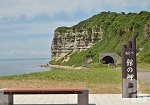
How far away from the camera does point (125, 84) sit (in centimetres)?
1180

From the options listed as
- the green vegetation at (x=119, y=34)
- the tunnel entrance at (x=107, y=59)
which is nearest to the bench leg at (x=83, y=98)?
the tunnel entrance at (x=107, y=59)

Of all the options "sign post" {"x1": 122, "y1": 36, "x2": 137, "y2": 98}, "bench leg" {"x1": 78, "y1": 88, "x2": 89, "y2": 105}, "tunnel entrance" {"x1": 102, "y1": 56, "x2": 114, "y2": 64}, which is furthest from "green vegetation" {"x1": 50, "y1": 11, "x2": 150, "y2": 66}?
"bench leg" {"x1": 78, "y1": 88, "x2": 89, "y2": 105}

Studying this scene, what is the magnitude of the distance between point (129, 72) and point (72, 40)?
114 metres

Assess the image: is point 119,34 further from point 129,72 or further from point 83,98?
point 83,98

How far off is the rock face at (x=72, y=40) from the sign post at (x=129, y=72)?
4080 inches

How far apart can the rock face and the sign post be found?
103641mm

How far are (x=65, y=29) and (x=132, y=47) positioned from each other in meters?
124

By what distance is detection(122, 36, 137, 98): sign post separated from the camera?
11773 mm

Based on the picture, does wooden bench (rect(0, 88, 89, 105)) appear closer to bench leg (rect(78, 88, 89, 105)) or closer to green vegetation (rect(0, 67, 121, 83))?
bench leg (rect(78, 88, 89, 105))

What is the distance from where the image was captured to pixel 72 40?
126 metres

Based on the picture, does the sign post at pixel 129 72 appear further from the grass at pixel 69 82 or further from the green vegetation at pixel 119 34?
the green vegetation at pixel 119 34

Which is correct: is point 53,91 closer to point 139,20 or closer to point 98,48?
point 139,20

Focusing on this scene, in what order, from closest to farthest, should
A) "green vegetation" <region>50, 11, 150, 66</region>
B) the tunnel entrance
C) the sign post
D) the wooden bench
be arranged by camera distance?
the wooden bench
the sign post
the tunnel entrance
"green vegetation" <region>50, 11, 150, 66</region>

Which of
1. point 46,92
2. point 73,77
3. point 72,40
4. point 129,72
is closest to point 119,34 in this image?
point 72,40
